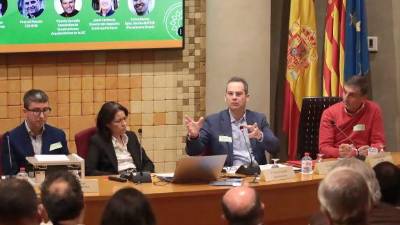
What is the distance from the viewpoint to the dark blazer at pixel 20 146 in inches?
195

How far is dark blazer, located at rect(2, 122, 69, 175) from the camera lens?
4953 millimetres

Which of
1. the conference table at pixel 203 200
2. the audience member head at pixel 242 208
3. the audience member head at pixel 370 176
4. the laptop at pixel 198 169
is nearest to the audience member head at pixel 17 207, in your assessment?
the audience member head at pixel 242 208

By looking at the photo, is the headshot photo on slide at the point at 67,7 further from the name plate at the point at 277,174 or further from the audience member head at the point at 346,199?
the audience member head at the point at 346,199

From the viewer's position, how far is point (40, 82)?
6.54m

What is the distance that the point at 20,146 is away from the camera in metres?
5.02

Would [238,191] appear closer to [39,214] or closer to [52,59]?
[39,214]

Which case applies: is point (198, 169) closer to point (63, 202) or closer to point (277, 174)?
point (277, 174)

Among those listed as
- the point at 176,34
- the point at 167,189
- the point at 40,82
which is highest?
the point at 176,34

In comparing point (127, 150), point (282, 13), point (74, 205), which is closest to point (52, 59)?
point (127, 150)

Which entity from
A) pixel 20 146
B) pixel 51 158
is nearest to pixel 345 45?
pixel 20 146

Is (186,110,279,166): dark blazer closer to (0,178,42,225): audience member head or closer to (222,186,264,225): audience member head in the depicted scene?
(222,186,264,225): audience member head

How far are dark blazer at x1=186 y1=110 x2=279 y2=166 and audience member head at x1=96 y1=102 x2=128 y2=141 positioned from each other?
0.58 metres

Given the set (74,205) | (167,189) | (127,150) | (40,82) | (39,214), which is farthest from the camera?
(40,82)

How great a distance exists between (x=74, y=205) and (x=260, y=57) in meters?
4.16
